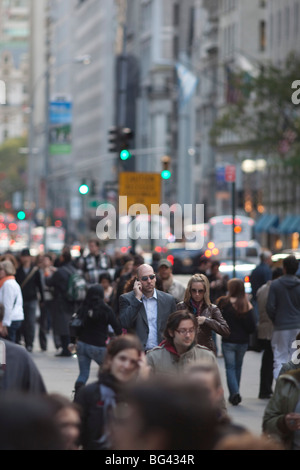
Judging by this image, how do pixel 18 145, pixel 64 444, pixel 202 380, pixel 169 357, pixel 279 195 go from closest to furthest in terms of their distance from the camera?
pixel 64 444
pixel 202 380
pixel 169 357
pixel 279 195
pixel 18 145

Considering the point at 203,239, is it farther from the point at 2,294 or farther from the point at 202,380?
the point at 202,380

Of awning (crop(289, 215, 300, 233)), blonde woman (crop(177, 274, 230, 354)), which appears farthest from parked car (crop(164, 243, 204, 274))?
blonde woman (crop(177, 274, 230, 354))

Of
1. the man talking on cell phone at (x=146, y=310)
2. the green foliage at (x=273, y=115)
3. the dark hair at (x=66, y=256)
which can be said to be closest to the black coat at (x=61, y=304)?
the dark hair at (x=66, y=256)

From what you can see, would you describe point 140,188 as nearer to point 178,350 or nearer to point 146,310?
point 146,310

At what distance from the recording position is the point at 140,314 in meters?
13.2

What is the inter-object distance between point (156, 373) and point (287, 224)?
206 feet

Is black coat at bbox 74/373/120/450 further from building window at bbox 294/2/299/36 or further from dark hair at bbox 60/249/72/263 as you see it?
building window at bbox 294/2/299/36

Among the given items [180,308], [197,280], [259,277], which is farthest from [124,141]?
[197,280]

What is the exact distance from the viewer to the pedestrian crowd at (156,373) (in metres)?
4.91

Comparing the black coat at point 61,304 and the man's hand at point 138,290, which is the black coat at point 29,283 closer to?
the black coat at point 61,304

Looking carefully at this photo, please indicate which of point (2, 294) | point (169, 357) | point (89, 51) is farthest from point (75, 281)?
point (89, 51)

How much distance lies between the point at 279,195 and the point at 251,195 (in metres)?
8.73

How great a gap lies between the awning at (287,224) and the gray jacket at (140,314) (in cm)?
5607
